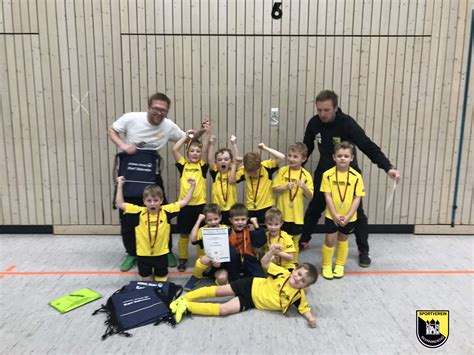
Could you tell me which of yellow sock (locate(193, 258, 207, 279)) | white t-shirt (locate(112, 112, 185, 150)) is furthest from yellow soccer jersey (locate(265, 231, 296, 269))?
white t-shirt (locate(112, 112, 185, 150))

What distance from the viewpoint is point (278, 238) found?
3889 millimetres

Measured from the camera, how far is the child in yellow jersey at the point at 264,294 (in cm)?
332

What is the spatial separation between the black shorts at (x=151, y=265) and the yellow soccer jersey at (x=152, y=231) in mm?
44

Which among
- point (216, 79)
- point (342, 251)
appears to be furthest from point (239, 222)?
point (216, 79)

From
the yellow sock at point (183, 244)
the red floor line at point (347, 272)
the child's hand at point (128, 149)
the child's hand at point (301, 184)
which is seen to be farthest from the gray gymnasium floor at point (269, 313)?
the child's hand at point (128, 149)

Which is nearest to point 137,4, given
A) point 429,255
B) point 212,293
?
point 212,293

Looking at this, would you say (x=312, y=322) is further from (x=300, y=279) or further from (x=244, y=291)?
(x=244, y=291)

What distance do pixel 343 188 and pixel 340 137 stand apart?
64 cm

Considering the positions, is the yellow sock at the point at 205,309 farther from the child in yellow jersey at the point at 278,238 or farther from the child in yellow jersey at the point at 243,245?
the child in yellow jersey at the point at 278,238

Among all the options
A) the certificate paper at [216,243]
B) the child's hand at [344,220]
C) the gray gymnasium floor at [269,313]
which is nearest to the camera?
the gray gymnasium floor at [269,313]

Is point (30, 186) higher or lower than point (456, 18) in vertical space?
lower

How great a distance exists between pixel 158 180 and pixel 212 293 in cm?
142

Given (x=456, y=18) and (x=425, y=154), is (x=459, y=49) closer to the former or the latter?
(x=456, y=18)

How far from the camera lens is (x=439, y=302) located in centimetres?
368
